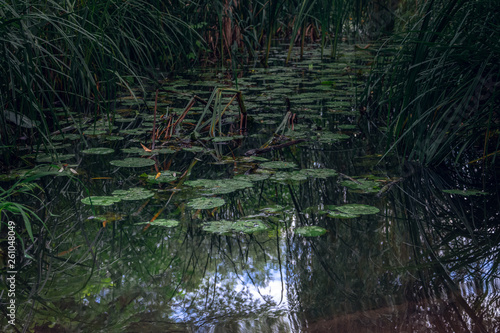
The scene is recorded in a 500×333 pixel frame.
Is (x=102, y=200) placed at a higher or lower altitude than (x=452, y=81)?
lower

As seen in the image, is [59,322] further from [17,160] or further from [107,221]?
[17,160]

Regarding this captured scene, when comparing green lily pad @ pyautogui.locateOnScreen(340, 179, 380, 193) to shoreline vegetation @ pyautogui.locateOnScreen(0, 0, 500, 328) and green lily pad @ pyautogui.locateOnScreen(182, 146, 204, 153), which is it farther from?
green lily pad @ pyautogui.locateOnScreen(182, 146, 204, 153)

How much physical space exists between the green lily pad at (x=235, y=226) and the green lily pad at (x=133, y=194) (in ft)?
1.14

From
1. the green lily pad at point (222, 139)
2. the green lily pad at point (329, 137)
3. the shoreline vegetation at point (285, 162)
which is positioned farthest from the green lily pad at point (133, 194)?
the green lily pad at point (329, 137)

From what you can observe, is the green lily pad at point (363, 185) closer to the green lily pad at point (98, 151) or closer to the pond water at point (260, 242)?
the pond water at point (260, 242)

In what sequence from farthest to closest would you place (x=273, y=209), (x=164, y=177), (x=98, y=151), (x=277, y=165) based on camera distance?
(x=98, y=151) < (x=277, y=165) < (x=164, y=177) < (x=273, y=209)

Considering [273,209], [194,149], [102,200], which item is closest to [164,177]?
[102,200]

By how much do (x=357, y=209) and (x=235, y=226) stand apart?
0.45 m

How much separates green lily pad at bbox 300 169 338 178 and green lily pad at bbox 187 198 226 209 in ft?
1.56

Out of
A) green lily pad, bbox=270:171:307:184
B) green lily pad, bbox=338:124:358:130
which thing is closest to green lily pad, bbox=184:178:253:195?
green lily pad, bbox=270:171:307:184

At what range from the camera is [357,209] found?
1.79 m

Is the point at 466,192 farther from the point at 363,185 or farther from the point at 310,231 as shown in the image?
the point at 310,231

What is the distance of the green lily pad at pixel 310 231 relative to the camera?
63.4 inches

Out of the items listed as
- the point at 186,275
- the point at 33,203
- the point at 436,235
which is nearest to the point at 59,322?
the point at 186,275
